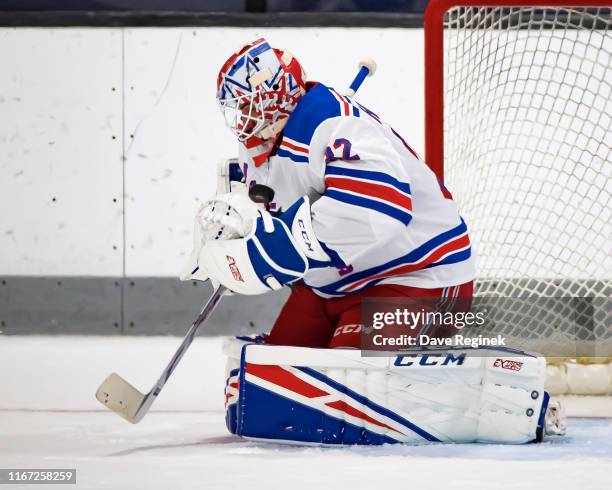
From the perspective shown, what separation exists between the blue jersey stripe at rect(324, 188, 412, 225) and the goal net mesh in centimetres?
91

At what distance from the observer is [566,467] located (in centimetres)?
211

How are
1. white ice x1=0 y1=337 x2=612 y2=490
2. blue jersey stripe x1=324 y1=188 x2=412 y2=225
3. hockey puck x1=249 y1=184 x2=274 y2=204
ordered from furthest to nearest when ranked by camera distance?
hockey puck x1=249 y1=184 x2=274 y2=204 → blue jersey stripe x1=324 y1=188 x2=412 y2=225 → white ice x1=0 y1=337 x2=612 y2=490

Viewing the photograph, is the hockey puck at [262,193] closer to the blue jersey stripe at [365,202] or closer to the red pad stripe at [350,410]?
the blue jersey stripe at [365,202]

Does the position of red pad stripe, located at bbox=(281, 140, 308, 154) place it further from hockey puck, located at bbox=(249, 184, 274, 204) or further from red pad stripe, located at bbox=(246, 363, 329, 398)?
red pad stripe, located at bbox=(246, 363, 329, 398)

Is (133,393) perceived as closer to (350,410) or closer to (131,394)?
(131,394)

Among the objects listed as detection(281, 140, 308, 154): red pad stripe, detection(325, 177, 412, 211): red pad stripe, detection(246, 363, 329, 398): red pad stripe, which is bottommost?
detection(246, 363, 329, 398): red pad stripe

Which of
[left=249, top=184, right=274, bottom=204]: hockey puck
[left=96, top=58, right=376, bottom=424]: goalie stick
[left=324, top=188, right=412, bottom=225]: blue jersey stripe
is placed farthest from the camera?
[left=96, top=58, right=376, bottom=424]: goalie stick

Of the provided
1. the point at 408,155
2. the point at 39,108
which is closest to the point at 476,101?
the point at 408,155

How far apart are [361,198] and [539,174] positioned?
1657mm

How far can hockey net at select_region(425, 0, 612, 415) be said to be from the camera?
327cm

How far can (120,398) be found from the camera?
2596 mm
